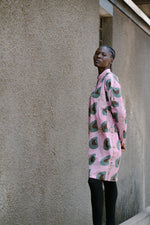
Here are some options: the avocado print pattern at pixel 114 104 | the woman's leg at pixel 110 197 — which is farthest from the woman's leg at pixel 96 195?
the avocado print pattern at pixel 114 104

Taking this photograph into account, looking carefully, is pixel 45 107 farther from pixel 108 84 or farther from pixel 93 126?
pixel 108 84

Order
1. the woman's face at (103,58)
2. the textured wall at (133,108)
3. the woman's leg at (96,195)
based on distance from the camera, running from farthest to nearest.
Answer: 1. the textured wall at (133,108)
2. the woman's face at (103,58)
3. the woman's leg at (96,195)

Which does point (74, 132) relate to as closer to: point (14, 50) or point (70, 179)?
point (70, 179)

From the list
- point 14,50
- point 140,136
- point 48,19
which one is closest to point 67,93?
point 48,19

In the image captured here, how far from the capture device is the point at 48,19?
14.5ft

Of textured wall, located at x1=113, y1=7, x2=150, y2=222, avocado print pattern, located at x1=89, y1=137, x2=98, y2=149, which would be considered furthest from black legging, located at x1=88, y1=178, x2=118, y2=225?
textured wall, located at x1=113, y1=7, x2=150, y2=222

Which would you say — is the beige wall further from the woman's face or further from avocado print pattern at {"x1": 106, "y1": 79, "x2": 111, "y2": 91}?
avocado print pattern at {"x1": 106, "y1": 79, "x2": 111, "y2": 91}

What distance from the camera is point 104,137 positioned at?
372 centimetres

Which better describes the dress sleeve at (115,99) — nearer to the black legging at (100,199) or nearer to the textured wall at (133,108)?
the black legging at (100,199)

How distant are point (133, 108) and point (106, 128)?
3769mm


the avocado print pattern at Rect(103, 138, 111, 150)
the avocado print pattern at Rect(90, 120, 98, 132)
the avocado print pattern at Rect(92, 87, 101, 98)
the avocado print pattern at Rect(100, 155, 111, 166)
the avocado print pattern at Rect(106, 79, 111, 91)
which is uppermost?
the avocado print pattern at Rect(106, 79, 111, 91)

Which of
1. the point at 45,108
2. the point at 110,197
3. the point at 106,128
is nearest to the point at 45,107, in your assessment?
the point at 45,108

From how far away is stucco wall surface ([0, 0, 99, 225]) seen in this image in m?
3.78

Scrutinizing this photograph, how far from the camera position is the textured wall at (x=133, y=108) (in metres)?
6.73
